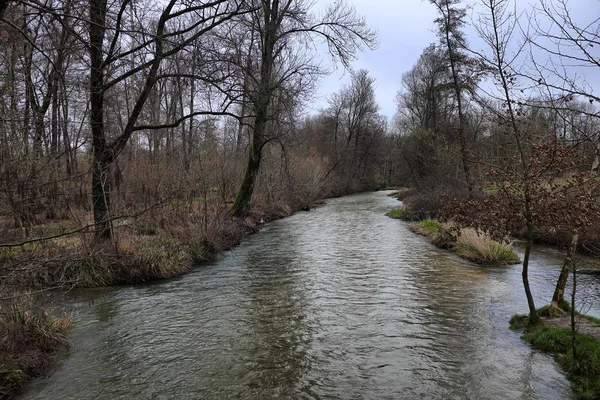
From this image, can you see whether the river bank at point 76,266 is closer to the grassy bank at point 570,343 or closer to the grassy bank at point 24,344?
the grassy bank at point 24,344

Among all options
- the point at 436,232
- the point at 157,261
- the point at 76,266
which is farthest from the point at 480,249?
the point at 76,266

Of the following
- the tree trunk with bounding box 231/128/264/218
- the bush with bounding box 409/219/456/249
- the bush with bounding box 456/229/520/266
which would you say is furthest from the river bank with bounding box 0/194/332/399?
the bush with bounding box 456/229/520/266

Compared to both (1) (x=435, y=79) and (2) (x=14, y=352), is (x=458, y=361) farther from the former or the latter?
(1) (x=435, y=79)

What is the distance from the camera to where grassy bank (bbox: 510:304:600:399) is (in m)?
5.09

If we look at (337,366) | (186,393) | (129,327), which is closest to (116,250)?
(129,327)

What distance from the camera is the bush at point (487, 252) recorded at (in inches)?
494

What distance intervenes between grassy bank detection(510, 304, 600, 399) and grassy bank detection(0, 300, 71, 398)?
7.33 metres

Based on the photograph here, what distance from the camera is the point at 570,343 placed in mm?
5812

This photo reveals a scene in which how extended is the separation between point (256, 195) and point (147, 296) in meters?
15.6

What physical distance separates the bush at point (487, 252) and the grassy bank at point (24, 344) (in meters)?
11.0

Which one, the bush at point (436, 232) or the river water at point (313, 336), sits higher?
the bush at point (436, 232)

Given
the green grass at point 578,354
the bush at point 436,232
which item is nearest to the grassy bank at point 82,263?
the green grass at point 578,354

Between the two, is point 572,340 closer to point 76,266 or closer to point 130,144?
point 76,266

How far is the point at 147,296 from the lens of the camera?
932 centimetres
